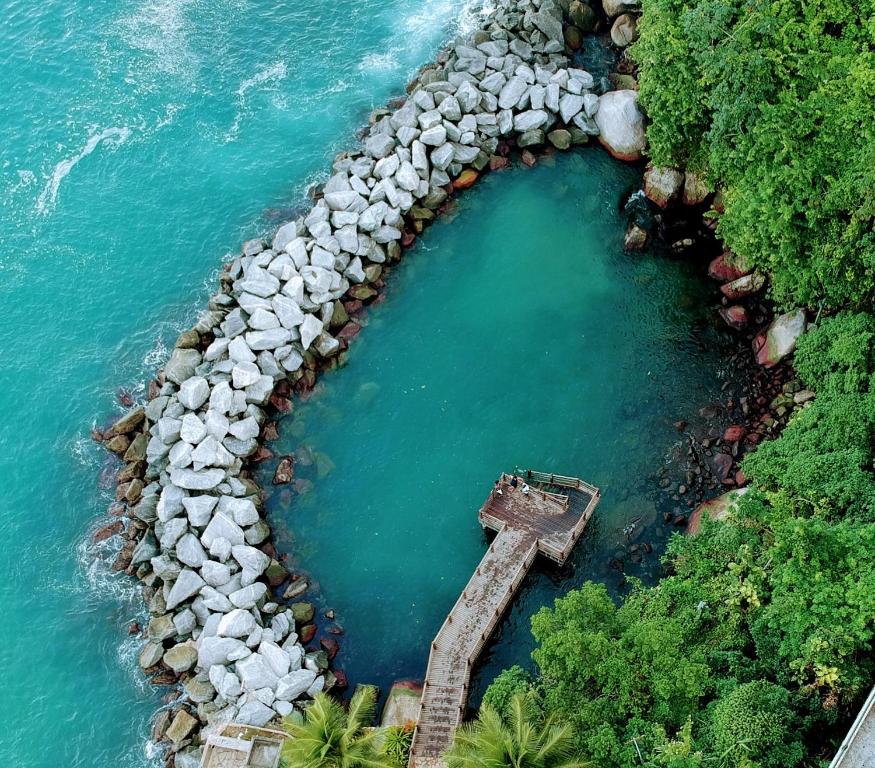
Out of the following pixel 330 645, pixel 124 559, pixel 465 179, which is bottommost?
pixel 330 645

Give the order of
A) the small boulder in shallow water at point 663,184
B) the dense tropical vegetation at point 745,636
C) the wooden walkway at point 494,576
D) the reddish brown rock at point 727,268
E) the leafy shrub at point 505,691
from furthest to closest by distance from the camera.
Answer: the small boulder in shallow water at point 663,184 → the reddish brown rock at point 727,268 → the wooden walkway at point 494,576 → the leafy shrub at point 505,691 → the dense tropical vegetation at point 745,636

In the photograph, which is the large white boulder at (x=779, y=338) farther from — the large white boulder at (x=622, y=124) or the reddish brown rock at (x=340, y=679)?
the reddish brown rock at (x=340, y=679)

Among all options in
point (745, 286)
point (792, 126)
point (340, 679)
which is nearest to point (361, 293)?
point (340, 679)

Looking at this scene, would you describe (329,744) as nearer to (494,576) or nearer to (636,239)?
(494,576)

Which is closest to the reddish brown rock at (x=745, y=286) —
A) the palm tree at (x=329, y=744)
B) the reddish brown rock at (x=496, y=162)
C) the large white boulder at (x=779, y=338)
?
the large white boulder at (x=779, y=338)

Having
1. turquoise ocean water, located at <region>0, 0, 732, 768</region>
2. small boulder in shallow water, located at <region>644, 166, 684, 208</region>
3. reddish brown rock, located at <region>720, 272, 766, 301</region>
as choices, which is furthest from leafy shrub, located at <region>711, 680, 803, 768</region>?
small boulder in shallow water, located at <region>644, 166, 684, 208</region>

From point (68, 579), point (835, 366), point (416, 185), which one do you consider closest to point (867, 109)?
point (835, 366)

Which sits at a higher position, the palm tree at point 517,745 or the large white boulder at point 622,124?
the large white boulder at point 622,124
